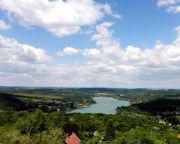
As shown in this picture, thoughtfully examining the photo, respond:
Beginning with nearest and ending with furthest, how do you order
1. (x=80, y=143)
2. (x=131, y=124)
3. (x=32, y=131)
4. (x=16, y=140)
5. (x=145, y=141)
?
(x=16, y=140) → (x=145, y=141) → (x=80, y=143) → (x=32, y=131) → (x=131, y=124)

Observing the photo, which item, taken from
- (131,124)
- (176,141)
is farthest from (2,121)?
(176,141)

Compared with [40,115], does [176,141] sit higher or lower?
lower

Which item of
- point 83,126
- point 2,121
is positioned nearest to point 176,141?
point 83,126

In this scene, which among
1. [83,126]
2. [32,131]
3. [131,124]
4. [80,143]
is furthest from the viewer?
[131,124]

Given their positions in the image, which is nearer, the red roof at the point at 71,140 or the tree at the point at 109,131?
the red roof at the point at 71,140

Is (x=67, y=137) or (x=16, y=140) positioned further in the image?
(x=67, y=137)

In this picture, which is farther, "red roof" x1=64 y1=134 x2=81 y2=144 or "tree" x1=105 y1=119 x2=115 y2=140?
"tree" x1=105 y1=119 x2=115 y2=140

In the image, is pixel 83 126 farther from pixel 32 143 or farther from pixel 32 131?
pixel 32 143

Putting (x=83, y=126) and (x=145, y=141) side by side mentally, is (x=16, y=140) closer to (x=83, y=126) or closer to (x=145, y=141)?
(x=145, y=141)

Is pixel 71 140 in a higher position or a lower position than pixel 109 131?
lower

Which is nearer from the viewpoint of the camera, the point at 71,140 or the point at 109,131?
the point at 71,140
